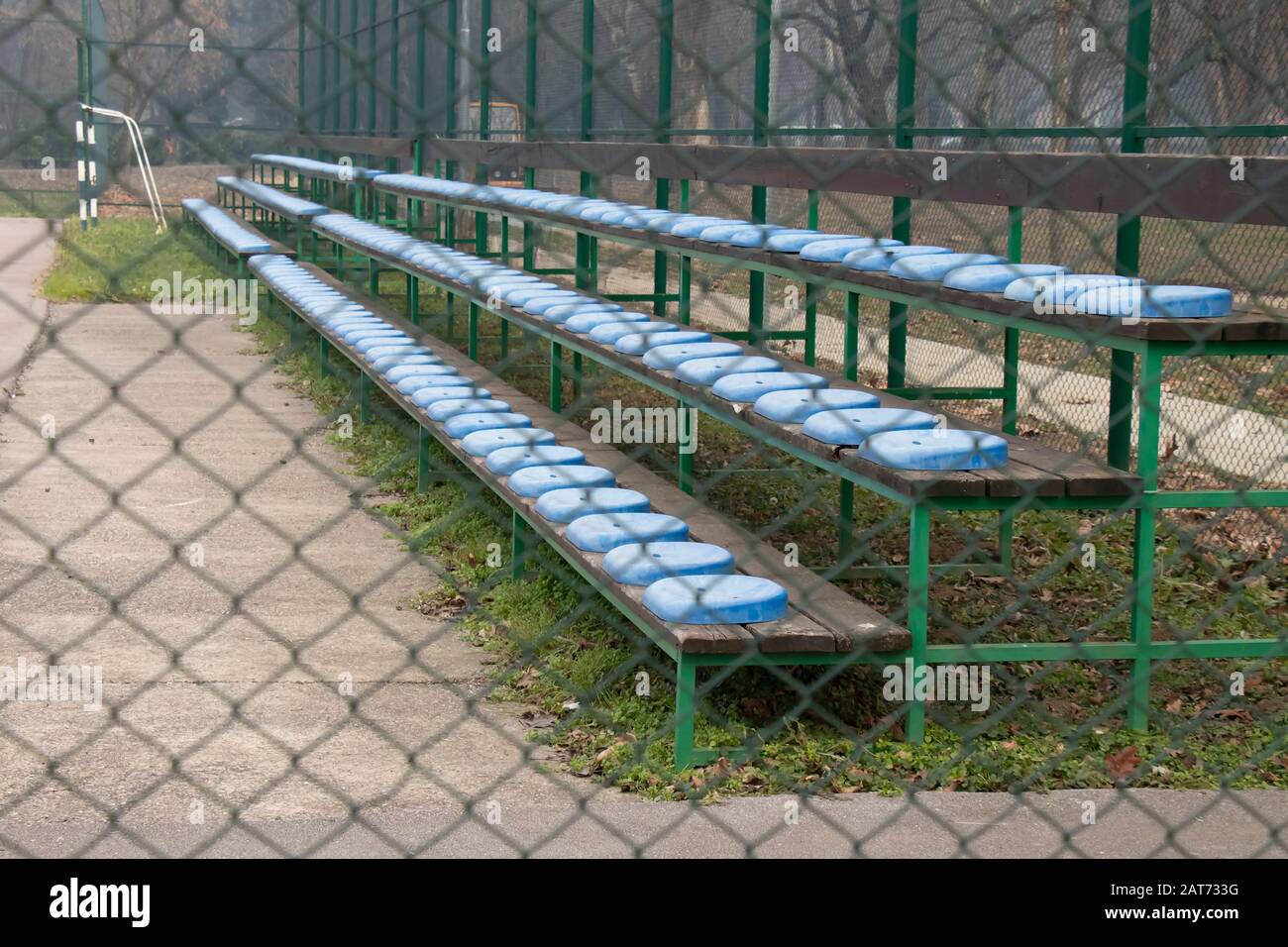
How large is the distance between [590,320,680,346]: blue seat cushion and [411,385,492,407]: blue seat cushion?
0.51m

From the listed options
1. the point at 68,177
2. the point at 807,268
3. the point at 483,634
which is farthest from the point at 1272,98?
the point at 68,177

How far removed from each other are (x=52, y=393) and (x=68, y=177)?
14142 millimetres

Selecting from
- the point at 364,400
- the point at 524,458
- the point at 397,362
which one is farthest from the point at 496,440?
the point at 364,400

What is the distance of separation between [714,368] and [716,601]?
176 centimetres

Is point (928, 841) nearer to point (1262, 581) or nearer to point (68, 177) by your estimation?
point (1262, 581)

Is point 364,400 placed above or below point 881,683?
above

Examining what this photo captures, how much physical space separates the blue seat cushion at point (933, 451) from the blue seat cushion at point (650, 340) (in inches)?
71.8

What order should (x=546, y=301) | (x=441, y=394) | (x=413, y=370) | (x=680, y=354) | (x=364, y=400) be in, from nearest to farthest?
(x=680, y=354)
(x=441, y=394)
(x=413, y=370)
(x=546, y=301)
(x=364, y=400)

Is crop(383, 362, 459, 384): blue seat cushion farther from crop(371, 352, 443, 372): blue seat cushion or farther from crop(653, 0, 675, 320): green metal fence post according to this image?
crop(653, 0, 675, 320): green metal fence post

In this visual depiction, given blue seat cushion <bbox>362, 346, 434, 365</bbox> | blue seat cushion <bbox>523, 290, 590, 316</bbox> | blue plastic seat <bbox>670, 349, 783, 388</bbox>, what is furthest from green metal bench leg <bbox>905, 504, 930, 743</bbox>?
blue seat cushion <bbox>362, 346, 434, 365</bbox>

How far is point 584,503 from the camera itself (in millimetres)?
4238

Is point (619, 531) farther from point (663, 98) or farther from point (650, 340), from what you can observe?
point (663, 98)

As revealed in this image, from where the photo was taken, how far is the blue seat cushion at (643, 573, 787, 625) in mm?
3318

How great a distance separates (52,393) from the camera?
336 inches
